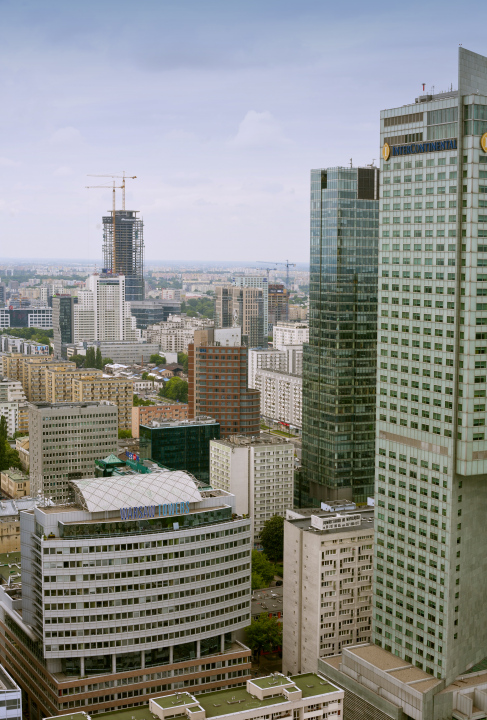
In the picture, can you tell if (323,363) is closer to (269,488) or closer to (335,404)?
(335,404)

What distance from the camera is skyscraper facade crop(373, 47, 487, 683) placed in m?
54.3

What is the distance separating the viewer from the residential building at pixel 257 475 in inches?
3752

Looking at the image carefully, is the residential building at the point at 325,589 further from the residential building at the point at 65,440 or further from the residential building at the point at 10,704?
the residential building at the point at 65,440

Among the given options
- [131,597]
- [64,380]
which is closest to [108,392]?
[64,380]

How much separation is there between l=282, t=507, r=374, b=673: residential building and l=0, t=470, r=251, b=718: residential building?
177 inches

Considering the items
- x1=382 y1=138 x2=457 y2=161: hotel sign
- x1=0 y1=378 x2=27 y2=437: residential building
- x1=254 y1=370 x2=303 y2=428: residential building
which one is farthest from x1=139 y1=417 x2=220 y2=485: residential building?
x1=382 y1=138 x2=457 y2=161: hotel sign

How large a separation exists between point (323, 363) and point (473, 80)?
147ft

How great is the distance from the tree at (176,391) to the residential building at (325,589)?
113 meters

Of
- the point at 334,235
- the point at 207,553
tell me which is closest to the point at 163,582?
the point at 207,553

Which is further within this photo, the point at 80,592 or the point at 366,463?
the point at 366,463

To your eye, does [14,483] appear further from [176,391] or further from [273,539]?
[176,391]

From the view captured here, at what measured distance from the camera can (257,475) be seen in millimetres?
95812

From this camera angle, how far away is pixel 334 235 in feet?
310

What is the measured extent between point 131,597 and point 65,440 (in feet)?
168
